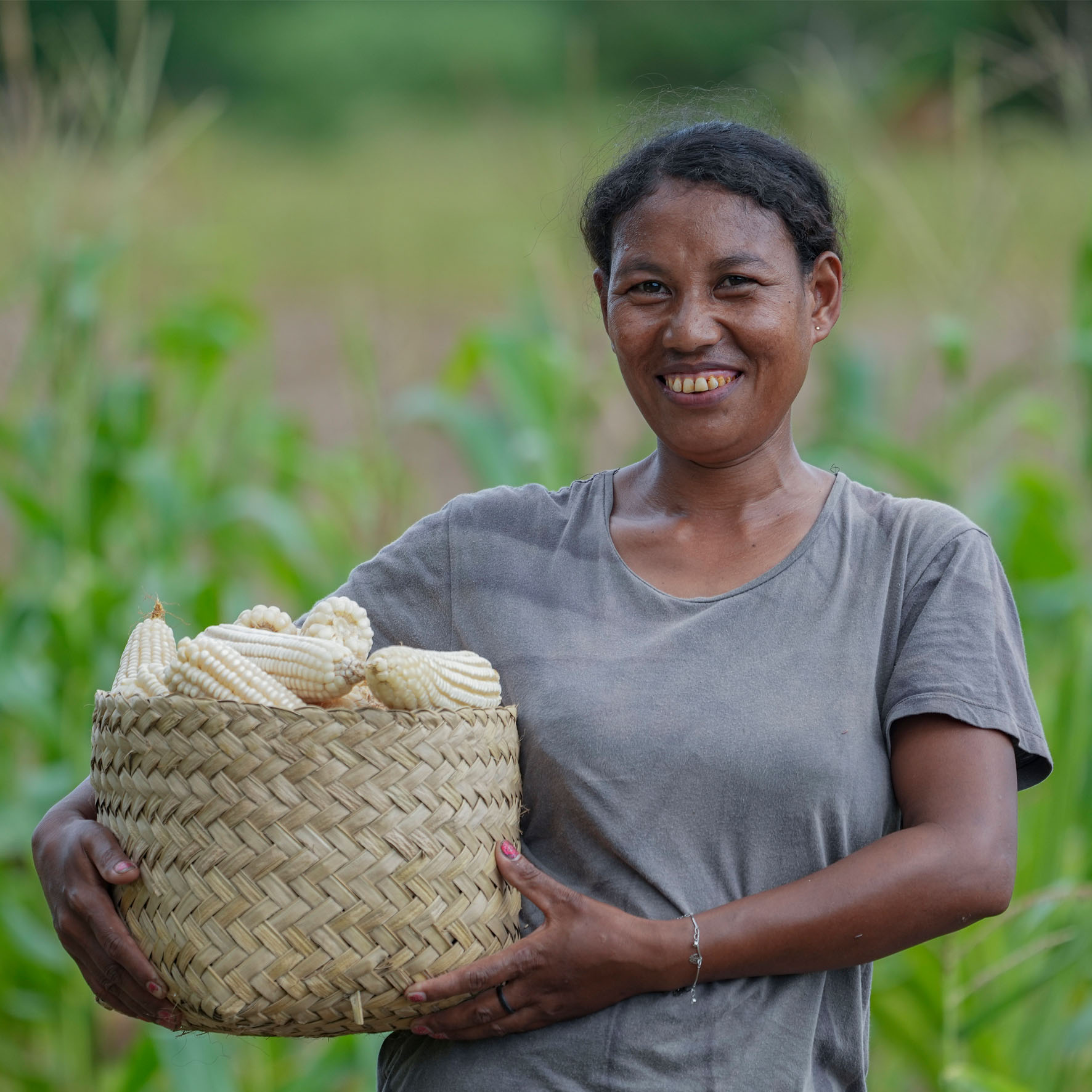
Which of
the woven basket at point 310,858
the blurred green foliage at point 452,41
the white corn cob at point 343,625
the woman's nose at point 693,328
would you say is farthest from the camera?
the blurred green foliage at point 452,41

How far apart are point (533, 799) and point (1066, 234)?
13.4ft

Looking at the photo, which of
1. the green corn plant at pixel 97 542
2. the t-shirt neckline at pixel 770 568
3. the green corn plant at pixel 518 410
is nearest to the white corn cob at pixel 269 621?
the t-shirt neckline at pixel 770 568

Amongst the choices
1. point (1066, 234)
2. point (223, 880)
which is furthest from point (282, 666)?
point (1066, 234)

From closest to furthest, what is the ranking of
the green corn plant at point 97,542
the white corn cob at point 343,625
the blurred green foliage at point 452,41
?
1. the white corn cob at point 343,625
2. the green corn plant at point 97,542
3. the blurred green foliage at point 452,41

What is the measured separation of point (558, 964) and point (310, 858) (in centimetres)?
26

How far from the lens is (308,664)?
134cm

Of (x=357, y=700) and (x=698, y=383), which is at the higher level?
(x=698, y=383)

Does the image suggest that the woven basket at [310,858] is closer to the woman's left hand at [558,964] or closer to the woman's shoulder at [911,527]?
the woman's left hand at [558,964]

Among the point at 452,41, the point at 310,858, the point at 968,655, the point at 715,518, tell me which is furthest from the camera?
the point at 452,41

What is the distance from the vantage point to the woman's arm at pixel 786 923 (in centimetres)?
132

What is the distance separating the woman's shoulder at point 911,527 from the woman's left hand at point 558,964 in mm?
470

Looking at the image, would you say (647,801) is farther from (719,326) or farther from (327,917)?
(719,326)

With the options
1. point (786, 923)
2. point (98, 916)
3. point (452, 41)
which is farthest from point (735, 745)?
point (452, 41)

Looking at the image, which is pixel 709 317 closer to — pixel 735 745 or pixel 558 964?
pixel 735 745
